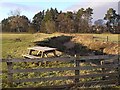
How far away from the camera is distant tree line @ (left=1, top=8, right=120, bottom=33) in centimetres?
7688

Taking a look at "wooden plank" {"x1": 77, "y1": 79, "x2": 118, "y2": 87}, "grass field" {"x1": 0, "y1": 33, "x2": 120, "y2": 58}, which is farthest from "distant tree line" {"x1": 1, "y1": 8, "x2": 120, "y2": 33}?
"wooden plank" {"x1": 77, "y1": 79, "x2": 118, "y2": 87}

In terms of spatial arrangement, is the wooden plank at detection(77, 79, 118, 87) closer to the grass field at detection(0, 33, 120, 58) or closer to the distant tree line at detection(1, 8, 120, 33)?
the grass field at detection(0, 33, 120, 58)

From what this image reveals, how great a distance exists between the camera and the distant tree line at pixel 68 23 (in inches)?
3027

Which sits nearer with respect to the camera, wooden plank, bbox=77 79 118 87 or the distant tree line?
wooden plank, bbox=77 79 118 87

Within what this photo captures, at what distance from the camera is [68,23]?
255 ft

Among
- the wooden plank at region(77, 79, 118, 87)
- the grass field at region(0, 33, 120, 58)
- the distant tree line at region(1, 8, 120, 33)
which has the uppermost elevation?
the distant tree line at region(1, 8, 120, 33)

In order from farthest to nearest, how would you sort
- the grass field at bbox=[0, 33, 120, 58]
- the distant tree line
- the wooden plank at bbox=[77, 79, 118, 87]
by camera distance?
1. the distant tree line
2. the grass field at bbox=[0, 33, 120, 58]
3. the wooden plank at bbox=[77, 79, 118, 87]

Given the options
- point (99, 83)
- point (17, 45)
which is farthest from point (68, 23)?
point (99, 83)

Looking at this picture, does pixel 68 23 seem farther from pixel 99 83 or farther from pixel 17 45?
pixel 99 83

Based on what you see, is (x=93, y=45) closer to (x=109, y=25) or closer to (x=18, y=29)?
(x=109, y=25)

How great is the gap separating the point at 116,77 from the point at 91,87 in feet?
4.17

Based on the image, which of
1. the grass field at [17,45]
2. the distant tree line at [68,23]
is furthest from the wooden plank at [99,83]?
the distant tree line at [68,23]

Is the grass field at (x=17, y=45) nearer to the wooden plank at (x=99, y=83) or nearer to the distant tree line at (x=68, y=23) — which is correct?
the wooden plank at (x=99, y=83)

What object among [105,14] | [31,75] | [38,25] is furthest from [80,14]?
[31,75]
